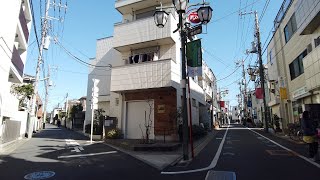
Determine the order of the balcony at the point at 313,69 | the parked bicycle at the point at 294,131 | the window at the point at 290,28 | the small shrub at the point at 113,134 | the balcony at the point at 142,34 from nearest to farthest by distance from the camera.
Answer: the balcony at the point at 313,69
the parked bicycle at the point at 294,131
the balcony at the point at 142,34
the small shrub at the point at 113,134
the window at the point at 290,28

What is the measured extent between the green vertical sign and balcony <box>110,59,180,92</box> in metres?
5.72

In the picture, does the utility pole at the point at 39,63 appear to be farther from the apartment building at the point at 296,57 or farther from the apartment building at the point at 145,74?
the apartment building at the point at 296,57

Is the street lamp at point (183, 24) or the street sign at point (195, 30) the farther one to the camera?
the street sign at point (195, 30)

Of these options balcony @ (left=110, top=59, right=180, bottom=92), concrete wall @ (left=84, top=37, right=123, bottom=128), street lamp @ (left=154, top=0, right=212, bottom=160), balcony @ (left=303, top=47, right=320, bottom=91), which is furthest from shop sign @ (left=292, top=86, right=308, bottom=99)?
concrete wall @ (left=84, top=37, right=123, bottom=128)

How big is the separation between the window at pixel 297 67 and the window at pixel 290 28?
2540 mm

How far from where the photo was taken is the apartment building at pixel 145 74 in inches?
701

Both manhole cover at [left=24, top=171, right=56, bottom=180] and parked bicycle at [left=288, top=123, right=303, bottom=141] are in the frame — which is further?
parked bicycle at [left=288, top=123, right=303, bottom=141]

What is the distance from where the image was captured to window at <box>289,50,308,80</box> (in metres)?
20.4

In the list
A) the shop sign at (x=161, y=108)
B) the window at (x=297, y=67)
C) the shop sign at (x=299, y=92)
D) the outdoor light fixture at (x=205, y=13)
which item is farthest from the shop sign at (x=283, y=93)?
the outdoor light fixture at (x=205, y=13)

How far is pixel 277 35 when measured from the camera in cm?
2778

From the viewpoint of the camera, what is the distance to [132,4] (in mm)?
20594

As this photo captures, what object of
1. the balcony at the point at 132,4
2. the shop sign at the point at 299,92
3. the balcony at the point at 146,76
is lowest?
the shop sign at the point at 299,92

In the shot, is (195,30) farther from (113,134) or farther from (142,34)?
(113,134)

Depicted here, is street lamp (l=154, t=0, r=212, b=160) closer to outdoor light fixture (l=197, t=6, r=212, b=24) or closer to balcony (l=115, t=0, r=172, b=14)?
outdoor light fixture (l=197, t=6, r=212, b=24)
